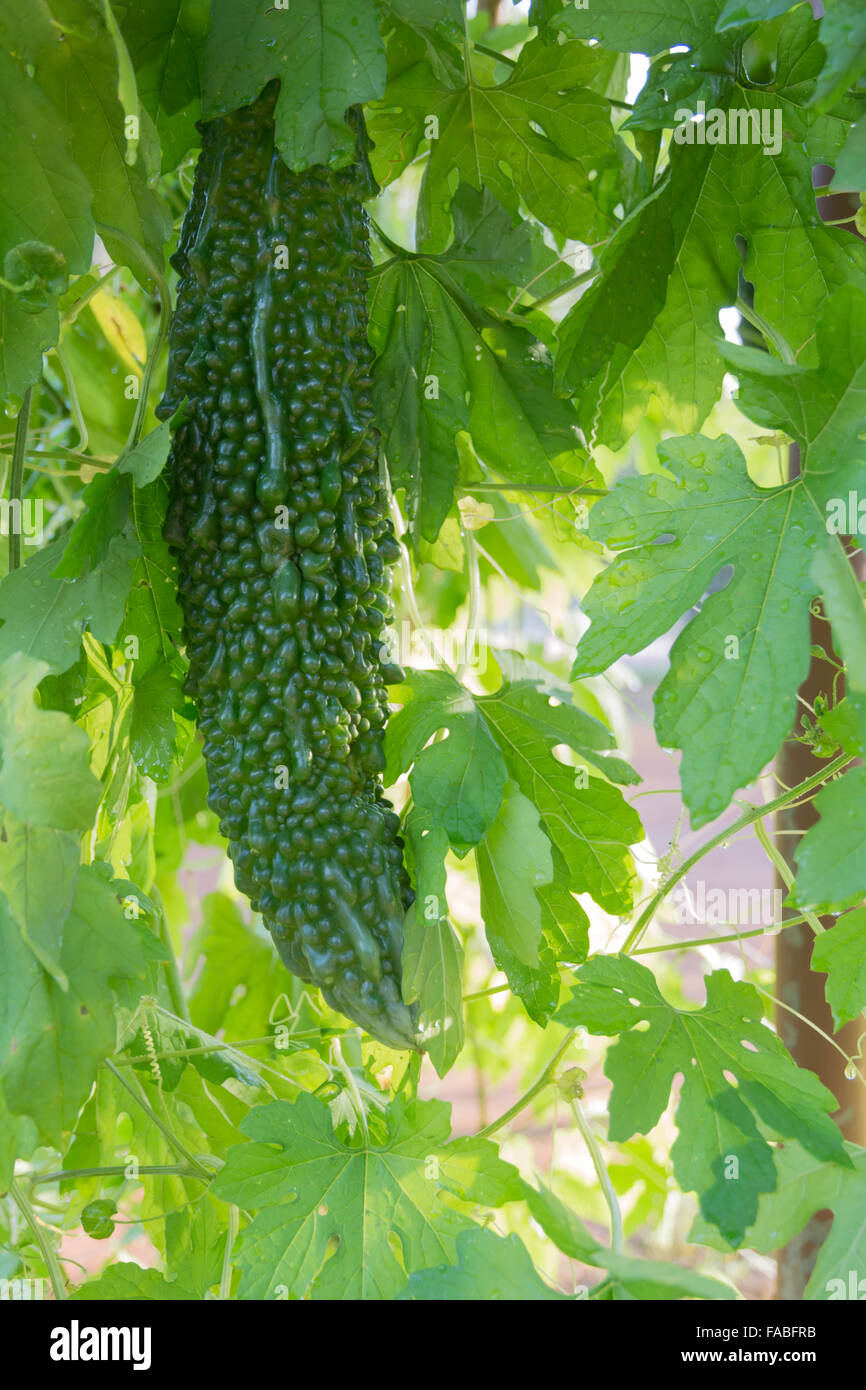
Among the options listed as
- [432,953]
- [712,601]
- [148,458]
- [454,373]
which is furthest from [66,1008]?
[454,373]

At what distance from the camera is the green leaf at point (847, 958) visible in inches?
34.5

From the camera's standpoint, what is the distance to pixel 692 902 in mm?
1166

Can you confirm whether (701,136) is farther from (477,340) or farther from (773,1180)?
(773,1180)

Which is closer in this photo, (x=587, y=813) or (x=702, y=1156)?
(x=702, y=1156)

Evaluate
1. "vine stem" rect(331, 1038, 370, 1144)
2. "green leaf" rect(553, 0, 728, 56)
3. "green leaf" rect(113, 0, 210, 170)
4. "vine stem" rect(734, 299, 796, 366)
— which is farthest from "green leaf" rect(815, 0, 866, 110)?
"vine stem" rect(331, 1038, 370, 1144)

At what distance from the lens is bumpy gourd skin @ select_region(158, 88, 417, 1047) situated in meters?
0.90

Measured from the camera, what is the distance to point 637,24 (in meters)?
0.81

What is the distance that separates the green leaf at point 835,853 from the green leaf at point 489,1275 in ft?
1.02

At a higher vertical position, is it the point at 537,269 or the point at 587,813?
the point at 537,269

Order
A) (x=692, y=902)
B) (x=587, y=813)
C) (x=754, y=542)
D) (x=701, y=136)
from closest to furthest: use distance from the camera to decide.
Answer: (x=754, y=542) → (x=701, y=136) → (x=587, y=813) → (x=692, y=902)

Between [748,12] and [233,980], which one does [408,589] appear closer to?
[748,12]

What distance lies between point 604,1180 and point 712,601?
0.49 m
